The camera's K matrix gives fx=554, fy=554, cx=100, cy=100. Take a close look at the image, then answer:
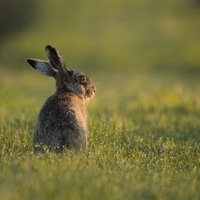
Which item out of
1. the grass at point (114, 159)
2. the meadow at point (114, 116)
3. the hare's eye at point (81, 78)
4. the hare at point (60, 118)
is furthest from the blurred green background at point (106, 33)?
the hare at point (60, 118)

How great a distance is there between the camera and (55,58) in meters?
9.07

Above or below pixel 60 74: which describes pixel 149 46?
Result: above

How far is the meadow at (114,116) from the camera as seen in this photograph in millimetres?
6031

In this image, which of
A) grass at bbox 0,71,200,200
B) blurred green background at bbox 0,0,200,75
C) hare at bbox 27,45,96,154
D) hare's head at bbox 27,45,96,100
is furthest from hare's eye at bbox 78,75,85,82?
blurred green background at bbox 0,0,200,75

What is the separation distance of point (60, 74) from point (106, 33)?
95.5 ft

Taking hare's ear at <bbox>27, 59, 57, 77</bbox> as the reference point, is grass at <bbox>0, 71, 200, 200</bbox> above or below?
below

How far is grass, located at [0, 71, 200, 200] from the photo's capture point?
229 inches

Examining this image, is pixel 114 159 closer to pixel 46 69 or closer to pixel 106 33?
pixel 46 69

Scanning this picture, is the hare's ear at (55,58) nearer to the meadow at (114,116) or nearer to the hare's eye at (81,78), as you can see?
the hare's eye at (81,78)

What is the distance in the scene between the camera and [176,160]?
8320 mm

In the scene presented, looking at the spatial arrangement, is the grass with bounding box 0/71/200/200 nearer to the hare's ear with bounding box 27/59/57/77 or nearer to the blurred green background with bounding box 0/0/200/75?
the hare's ear with bounding box 27/59/57/77

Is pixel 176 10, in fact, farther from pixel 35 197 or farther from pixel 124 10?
pixel 35 197

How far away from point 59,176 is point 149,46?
102ft

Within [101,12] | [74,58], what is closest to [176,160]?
[74,58]
